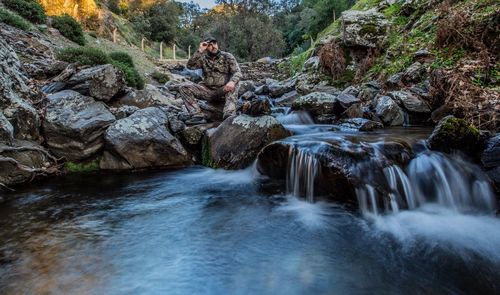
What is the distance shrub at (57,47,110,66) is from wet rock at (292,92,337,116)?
5.96 metres

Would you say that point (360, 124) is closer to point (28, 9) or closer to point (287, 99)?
point (287, 99)

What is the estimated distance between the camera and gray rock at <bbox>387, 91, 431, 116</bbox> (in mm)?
8023

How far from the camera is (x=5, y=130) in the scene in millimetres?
5781

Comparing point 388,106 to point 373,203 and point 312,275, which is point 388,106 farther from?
point 312,275

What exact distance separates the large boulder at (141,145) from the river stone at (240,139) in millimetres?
780

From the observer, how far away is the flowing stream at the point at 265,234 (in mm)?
3119

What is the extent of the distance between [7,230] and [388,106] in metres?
7.86

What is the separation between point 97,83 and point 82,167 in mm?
2207

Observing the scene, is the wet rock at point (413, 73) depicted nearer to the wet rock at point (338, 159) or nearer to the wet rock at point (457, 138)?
the wet rock at point (457, 138)

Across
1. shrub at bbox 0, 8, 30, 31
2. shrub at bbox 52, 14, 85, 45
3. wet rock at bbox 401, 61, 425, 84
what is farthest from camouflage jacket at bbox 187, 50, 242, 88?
shrub at bbox 52, 14, 85, 45

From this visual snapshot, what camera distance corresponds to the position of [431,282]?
3064 millimetres

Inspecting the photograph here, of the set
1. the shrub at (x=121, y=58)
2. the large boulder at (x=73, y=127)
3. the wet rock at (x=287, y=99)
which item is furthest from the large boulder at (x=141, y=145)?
the shrub at (x=121, y=58)

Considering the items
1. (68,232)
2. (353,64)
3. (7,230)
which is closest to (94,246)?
(68,232)

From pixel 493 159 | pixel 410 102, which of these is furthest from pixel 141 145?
pixel 410 102
